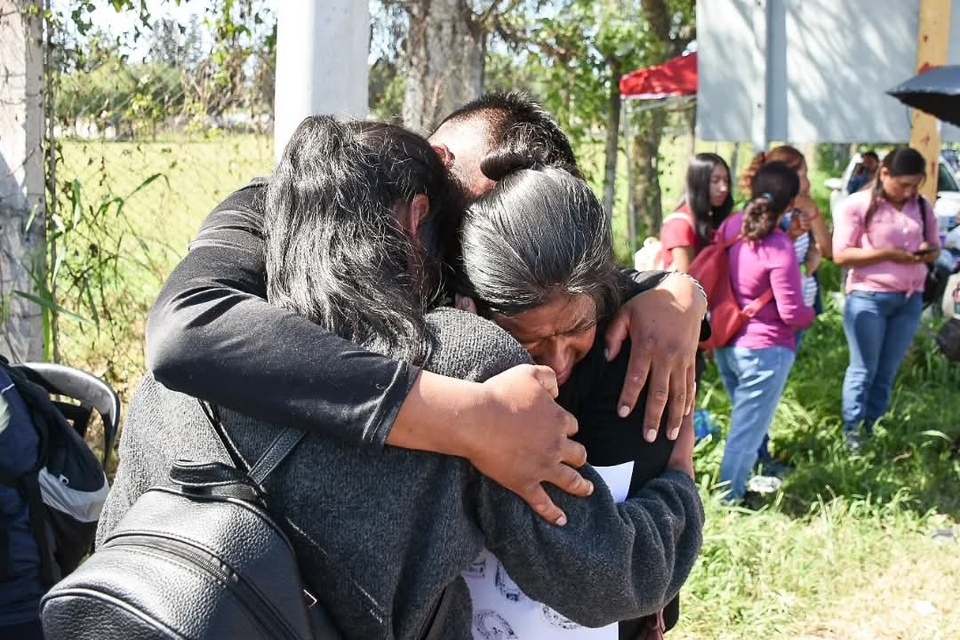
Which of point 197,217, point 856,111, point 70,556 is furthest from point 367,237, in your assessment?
point 856,111

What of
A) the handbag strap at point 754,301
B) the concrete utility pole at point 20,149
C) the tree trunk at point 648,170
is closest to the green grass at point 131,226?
the concrete utility pole at point 20,149

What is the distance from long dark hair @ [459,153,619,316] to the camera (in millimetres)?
1444

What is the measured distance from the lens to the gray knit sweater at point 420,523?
1267 mm

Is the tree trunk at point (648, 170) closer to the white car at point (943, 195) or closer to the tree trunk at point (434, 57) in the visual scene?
the white car at point (943, 195)

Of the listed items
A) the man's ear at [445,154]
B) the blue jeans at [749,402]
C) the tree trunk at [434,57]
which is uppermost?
the tree trunk at [434,57]

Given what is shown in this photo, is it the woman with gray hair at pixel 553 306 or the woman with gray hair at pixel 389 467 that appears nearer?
the woman with gray hair at pixel 389 467

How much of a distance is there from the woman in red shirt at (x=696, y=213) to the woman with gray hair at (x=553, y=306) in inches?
134

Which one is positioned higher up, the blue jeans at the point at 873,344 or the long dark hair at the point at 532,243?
the long dark hair at the point at 532,243

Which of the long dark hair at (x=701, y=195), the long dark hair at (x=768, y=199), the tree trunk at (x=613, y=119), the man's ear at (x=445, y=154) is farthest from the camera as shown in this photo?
the tree trunk at (x=613, y=119)

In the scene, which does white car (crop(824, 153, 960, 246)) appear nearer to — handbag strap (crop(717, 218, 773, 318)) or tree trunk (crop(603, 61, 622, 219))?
tree trunk (crop(603, 61, 622, 219))

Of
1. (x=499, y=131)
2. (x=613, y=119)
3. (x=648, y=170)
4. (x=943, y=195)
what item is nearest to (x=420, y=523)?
(x=499, y=131)

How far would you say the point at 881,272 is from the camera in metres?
5.66

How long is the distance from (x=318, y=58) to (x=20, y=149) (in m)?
2.07

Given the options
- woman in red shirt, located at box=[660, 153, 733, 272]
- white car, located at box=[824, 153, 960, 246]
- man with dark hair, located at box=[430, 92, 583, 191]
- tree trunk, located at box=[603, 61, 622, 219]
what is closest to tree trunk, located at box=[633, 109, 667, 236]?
tree trunk, located at box=[603, 61, 622, 219]
